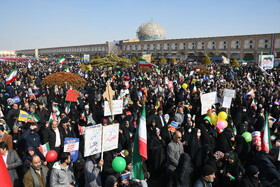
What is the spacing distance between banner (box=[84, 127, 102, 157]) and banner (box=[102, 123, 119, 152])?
0.33ft

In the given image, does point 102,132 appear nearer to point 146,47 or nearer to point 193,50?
point 193,50

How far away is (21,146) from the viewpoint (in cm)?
490

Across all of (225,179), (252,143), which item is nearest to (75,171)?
(225,179)

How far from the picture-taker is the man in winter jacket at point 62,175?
11.3 ft

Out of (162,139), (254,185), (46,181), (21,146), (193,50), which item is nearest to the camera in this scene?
(254,185)

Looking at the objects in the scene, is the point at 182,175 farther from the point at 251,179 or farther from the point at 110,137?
the point at 110,137

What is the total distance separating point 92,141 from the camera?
3.79 m

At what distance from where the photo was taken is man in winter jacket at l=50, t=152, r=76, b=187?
345 centimetres

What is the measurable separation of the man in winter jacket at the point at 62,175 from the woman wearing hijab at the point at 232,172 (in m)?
2.62

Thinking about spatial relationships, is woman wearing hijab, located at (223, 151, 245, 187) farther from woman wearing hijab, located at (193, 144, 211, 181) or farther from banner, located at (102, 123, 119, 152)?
banner, located at (102, 123, 119, 152)

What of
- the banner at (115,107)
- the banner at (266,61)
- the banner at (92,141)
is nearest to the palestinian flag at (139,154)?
the banner at (92,141)

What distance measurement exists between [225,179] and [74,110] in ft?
18.8

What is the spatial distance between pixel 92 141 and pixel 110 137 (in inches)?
14.7

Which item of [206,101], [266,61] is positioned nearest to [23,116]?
[206,101]
